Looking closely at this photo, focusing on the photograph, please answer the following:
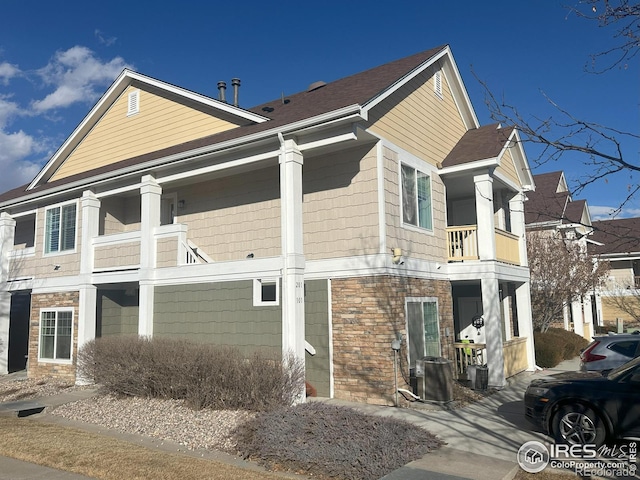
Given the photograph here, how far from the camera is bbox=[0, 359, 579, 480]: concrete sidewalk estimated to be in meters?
6.61

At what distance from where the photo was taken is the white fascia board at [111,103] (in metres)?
14.4

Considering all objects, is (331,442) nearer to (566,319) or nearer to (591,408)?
(591,408)

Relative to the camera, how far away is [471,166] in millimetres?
13742

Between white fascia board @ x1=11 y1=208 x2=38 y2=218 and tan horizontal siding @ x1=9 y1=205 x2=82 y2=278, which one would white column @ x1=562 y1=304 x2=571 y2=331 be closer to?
tan horizontal siding @ x1=9 y1=205 x2=82 y2=278

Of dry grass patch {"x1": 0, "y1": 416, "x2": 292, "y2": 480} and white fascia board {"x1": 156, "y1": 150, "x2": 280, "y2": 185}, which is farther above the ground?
white fascia board {"x1": 156, "y1": 150, "x2": 280, "y2": 185}

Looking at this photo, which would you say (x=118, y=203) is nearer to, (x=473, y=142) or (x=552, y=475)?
(x=473, y=142)

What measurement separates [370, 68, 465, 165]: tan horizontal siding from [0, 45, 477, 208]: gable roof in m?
0.38

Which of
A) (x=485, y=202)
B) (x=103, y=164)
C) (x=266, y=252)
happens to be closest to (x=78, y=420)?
(x=266, y=252)

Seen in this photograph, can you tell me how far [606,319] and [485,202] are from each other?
2673 centimetres

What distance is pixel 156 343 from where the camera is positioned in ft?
36.6

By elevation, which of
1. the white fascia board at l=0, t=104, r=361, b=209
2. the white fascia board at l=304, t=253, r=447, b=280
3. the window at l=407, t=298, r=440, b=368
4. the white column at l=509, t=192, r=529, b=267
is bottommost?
the window at l=407, t=298, r=440, b=368

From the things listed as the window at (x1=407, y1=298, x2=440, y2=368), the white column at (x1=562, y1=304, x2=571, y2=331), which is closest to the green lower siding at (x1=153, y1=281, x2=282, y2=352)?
the window at (x1=407, y1=298, x2=440, y2=368)

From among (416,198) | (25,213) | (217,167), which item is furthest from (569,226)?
(25,213)

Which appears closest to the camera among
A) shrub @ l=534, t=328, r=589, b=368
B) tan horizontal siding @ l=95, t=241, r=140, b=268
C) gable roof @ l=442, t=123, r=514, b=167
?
gable roof @ l=442, t=123, r=514, b=167
